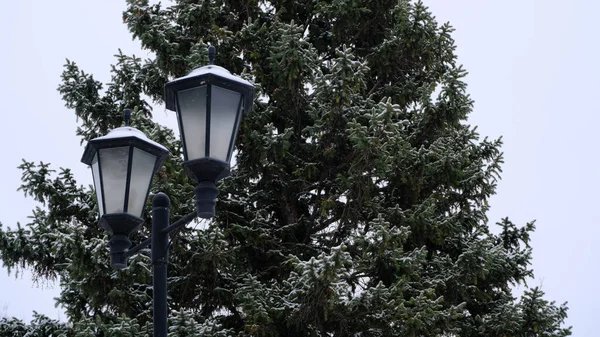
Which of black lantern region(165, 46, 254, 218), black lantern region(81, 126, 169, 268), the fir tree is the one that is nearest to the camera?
black lantern region(165, 46, 254, 218)

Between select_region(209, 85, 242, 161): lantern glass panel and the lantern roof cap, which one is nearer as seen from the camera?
select_region(209, 85, 242, 161): lantern glass panel

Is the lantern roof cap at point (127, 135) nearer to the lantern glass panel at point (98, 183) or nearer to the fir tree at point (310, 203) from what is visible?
the lantern glass panel at point (98, 183)

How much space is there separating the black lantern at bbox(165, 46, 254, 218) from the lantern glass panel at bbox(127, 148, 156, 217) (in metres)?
0.35

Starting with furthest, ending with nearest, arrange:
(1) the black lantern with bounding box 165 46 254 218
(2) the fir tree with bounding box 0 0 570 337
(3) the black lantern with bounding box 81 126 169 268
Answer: (2) the fir tree with bounding box 0 0 570 337 → (3) the black lantern with bounding box 81 126 169 268 → (1) the black lantern with bounding box 165 46 254 218

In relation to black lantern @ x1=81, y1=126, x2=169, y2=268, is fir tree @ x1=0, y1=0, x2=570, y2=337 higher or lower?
higher

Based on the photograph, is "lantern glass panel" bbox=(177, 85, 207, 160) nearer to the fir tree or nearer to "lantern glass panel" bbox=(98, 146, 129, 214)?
"lantern glass panel" bbox=(98, 146, 129, 214)

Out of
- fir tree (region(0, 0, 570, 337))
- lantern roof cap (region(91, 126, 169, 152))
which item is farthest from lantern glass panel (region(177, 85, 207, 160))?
fir tree (region(0, 0, 570, 337))

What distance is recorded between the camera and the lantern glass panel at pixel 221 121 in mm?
5016

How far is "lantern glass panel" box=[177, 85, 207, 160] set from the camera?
197 inches

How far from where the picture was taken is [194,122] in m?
5.03

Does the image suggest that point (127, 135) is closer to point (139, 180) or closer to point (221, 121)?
point (139, 180)

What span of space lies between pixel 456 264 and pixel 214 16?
16.5 feet

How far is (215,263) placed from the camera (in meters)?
10.2

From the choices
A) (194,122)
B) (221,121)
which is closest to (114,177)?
(194,122)
